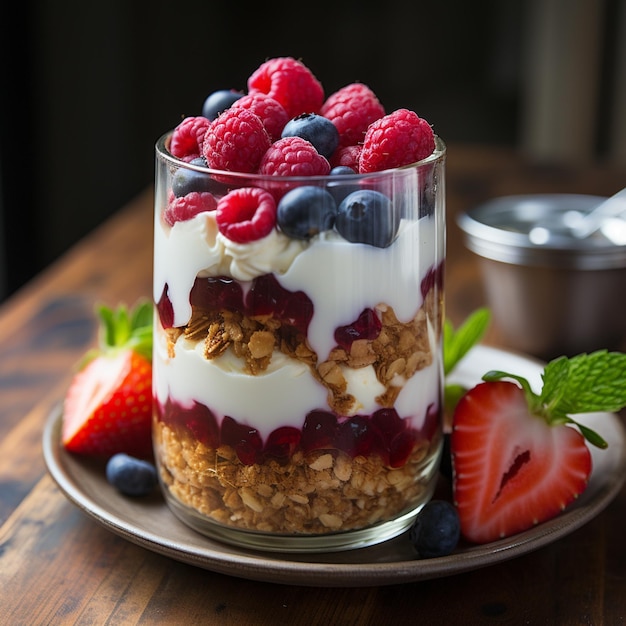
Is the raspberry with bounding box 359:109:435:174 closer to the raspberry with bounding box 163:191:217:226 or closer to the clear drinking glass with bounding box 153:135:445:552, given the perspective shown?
the clear drinking glass with bounding box 153:135:445:552

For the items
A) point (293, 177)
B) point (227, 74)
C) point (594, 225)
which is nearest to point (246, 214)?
point (293, 177)

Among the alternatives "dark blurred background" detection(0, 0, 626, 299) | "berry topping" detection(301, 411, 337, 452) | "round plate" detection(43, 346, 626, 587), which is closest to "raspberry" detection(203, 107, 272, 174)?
"berry topping" detection(301, 411, 337, 452)

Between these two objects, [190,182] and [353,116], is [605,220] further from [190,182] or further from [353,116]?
[190,182]

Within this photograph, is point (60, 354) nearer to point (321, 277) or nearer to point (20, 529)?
point (20, 529)

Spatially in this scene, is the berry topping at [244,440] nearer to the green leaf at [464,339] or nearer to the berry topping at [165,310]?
the berry topping at [165,310]

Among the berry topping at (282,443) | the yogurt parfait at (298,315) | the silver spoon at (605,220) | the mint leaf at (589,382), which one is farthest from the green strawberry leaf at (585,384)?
the silver spoon at (605,220)
